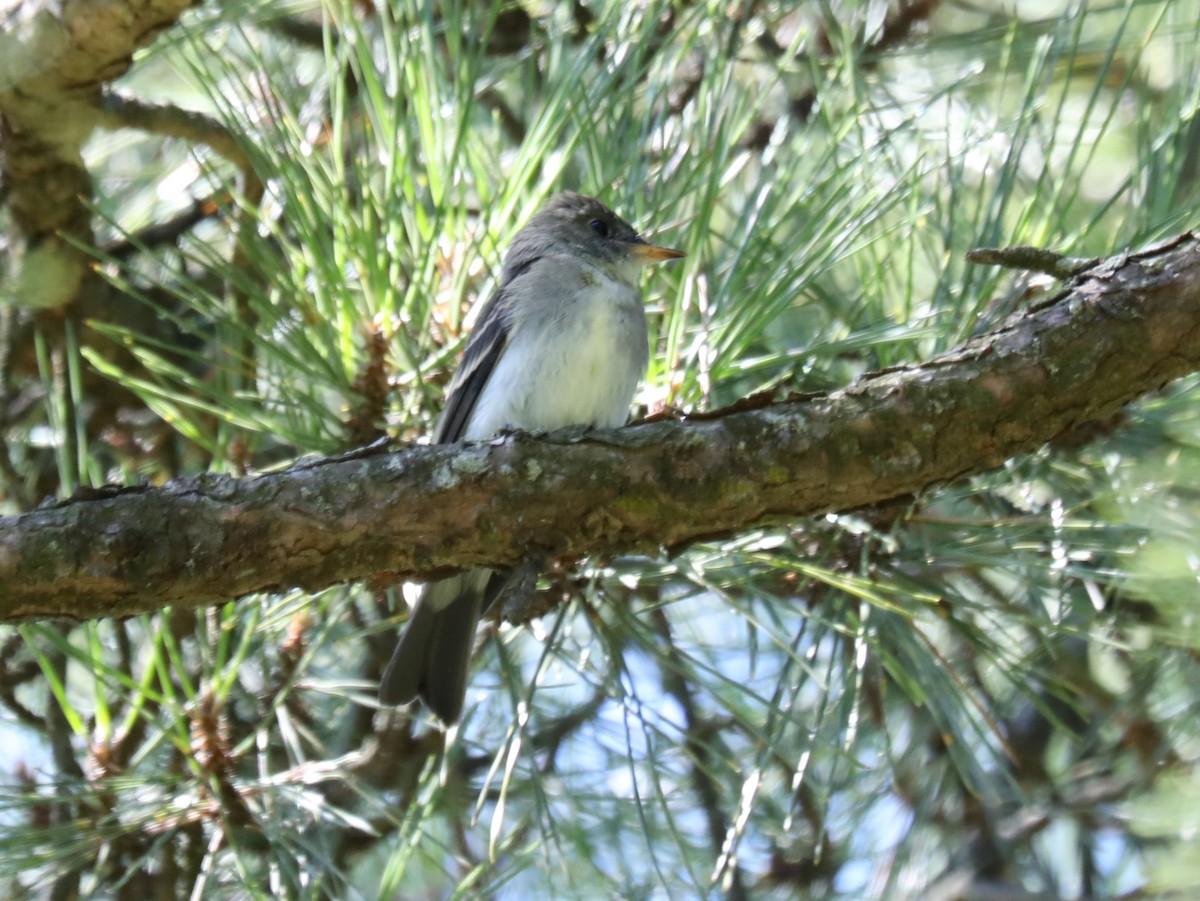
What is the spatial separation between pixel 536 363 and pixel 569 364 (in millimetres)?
76

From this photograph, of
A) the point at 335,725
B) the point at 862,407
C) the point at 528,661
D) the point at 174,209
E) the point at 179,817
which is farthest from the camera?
the point at 174,209

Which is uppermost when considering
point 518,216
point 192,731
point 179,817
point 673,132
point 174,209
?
point 174,209

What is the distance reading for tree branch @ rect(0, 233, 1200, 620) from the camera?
5.25ft

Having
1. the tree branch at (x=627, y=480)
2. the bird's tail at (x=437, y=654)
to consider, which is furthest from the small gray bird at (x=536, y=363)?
the tree branch at (x=627, y=480)

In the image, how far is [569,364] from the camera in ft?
7.98

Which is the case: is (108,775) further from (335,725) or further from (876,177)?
(876,177)

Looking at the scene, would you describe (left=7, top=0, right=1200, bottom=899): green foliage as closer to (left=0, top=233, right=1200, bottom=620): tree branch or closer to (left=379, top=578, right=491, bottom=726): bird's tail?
(left=379, top=578, right=491, bottom=726): bird's tail

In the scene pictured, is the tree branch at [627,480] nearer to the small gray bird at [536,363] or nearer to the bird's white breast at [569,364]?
the small gray bird at [536,363]

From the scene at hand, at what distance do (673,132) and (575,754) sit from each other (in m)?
1.29

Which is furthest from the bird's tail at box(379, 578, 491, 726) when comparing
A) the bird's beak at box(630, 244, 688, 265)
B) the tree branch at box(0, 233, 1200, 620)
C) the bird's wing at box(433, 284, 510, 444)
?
the bird's beak at box(630, 244, 688, 265)

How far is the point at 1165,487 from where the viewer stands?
2.12m

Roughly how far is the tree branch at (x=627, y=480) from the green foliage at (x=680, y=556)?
24cm

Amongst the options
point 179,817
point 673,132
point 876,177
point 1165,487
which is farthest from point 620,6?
point 179,817

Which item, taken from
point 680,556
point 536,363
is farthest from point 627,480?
point 536,363
